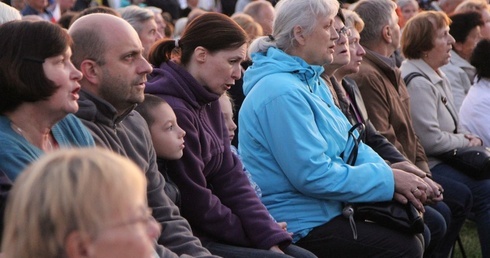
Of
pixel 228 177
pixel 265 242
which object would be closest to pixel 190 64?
pixel 228 177

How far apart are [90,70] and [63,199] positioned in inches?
74.6

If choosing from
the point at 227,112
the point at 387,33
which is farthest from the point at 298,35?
the point at 387,33

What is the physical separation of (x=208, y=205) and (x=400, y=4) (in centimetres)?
765

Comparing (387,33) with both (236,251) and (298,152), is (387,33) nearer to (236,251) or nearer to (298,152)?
(298,152)

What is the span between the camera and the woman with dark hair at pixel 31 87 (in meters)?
3.19

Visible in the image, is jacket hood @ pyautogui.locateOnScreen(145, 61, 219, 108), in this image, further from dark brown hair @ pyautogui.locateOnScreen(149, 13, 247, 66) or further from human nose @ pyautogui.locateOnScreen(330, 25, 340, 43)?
human nose @ pyautogui.locateOnScreen(330, 25, 340, 43)

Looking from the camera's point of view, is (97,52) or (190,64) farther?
(190,64)

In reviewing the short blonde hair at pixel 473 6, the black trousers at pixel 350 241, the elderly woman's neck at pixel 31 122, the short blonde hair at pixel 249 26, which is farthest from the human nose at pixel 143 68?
the short blonde hair at pixel 473 6

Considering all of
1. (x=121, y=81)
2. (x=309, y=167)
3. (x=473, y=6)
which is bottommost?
(x=473, y=6)

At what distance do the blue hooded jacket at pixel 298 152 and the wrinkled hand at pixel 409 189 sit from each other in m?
0.06

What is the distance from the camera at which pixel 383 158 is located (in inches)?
226

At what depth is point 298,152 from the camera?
4.73 metres

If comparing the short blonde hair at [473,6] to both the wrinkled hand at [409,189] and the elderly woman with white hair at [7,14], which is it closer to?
the wrinkled hand at [409,189]

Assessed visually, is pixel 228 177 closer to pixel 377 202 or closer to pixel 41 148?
pixel 377 202
